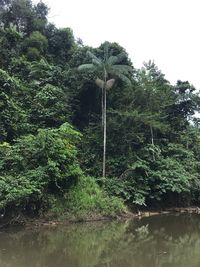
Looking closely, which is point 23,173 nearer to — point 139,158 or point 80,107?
point 139,158

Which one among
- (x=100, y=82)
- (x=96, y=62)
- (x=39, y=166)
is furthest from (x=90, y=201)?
(x=96, y=62)

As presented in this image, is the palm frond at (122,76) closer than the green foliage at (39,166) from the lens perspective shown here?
No

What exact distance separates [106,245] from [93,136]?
37.7 ft

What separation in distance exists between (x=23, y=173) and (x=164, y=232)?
6.93 m

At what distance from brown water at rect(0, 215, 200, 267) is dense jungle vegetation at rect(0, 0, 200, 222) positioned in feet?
6.68

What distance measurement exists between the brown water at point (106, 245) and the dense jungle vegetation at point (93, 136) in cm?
203

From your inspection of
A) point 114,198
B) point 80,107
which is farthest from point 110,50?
point 114,198

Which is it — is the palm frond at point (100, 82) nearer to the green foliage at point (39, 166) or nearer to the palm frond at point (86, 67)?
the palm frond at point (86, 67)

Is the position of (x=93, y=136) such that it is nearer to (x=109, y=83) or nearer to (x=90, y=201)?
(x=109, y=83)

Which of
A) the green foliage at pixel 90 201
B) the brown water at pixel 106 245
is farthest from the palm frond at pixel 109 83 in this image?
the brown water at pixel 106 245

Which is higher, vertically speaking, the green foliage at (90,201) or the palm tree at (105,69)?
the palm tree at (105,69)

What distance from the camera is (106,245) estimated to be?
13328 millimetres

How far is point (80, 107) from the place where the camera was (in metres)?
26.5

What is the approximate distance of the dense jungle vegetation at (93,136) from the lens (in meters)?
18.2
